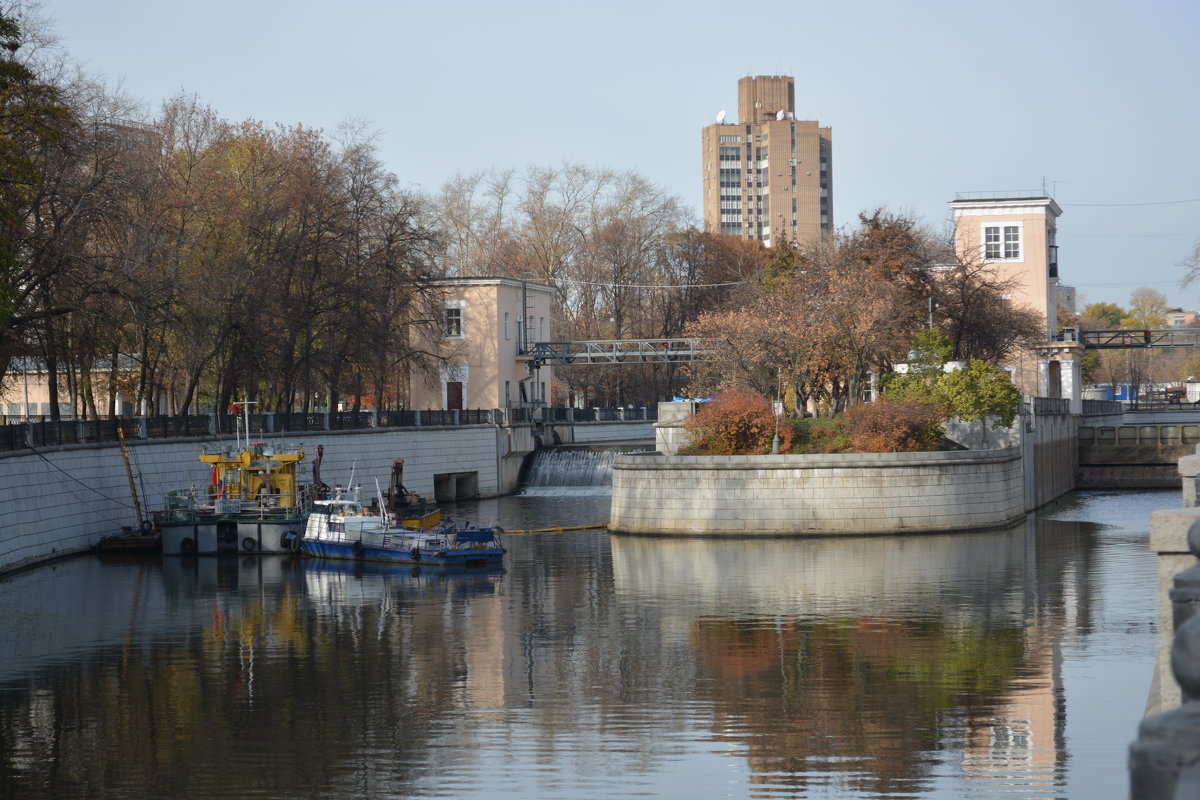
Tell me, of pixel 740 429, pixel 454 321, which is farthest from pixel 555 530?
pixel 454 321

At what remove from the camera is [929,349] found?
50.3m

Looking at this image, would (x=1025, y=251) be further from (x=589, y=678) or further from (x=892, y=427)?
(x=589, y=678)

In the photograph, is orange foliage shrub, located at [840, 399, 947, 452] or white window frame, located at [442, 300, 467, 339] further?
white window frame, located at [442, 300, 467, 339]

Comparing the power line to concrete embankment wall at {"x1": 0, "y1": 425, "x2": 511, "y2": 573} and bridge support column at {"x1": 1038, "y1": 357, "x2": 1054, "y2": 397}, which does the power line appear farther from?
concrete embankment wall at {"x1": 0, "y1": 425, "x2": 511, "y2": 573}

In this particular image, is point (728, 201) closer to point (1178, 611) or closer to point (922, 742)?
point (922, 742)

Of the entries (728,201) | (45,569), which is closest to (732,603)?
(45,569)

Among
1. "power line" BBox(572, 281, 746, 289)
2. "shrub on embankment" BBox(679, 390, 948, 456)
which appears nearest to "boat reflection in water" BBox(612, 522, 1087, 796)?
"shrub on embankment" BBox(679, 390, 948, 456)

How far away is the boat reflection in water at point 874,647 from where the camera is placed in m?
18.0

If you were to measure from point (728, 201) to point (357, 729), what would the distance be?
601ft

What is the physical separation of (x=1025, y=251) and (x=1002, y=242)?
125 cm

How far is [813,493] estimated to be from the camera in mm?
43500

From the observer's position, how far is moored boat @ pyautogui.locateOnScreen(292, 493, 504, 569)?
126 ft

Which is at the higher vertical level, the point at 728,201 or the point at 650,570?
the point at 728,201

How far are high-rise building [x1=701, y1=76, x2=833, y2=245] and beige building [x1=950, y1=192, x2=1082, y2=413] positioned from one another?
114246 millimetres
